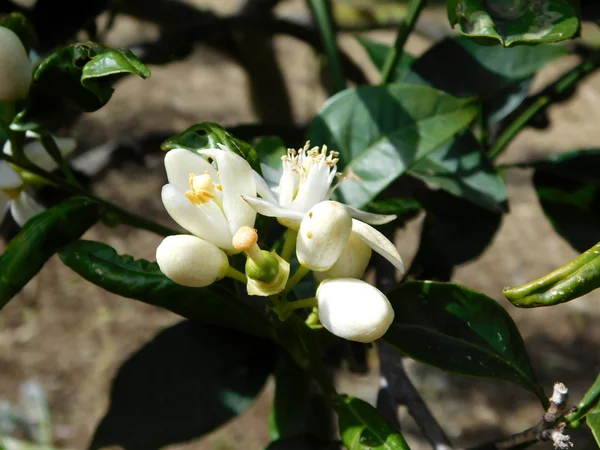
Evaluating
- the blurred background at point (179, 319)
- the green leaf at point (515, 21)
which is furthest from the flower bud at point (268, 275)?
the blurred background at point (179, 319)

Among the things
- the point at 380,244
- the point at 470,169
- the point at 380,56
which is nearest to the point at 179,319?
the point at 380,56

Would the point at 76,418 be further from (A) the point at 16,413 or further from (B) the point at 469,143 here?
(B) the point at 469,143

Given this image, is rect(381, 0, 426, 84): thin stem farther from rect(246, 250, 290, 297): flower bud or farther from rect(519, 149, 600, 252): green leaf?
rect(246, 250, 290, 297): flower bud

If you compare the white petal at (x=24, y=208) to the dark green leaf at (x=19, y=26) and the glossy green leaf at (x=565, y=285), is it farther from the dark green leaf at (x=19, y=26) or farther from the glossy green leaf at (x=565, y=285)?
the glossy green leaf at (x=565, y=285)

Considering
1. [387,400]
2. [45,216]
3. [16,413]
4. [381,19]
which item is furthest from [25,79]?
[16,413]

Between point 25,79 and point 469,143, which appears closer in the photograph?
point 25,79

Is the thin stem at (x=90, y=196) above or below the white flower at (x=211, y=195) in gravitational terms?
below
